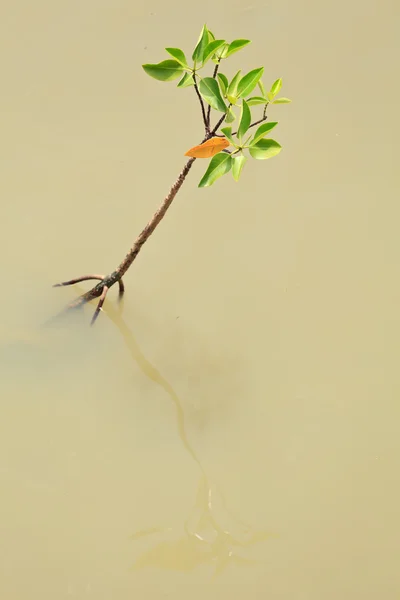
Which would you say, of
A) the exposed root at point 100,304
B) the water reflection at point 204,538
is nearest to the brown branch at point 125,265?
the exposed root at point 100,304

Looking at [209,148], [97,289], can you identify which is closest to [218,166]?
[209,148]

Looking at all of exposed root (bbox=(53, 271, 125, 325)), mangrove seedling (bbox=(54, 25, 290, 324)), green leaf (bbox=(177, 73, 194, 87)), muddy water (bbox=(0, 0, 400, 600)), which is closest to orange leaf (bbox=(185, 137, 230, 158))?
mangrove seedling (bbox=(54, 25, 290, 324))

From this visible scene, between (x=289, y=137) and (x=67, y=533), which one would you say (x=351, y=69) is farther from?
(x=67, y=533)

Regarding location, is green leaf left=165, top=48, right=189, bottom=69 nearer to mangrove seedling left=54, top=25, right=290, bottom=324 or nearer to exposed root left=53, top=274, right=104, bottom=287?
mangrove seedling left=54, top=25, right=290, bottom=324

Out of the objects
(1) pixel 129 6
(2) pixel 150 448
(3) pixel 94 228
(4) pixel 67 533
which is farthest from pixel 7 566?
(1) pixel 129 6

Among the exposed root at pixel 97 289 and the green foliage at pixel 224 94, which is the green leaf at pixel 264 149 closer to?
the green foliage at pixel 224 94

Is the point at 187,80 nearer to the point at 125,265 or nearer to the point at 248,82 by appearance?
the point at 248,82
